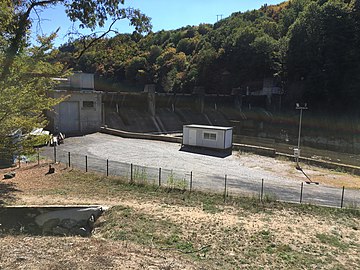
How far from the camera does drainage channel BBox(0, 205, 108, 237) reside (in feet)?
38.0

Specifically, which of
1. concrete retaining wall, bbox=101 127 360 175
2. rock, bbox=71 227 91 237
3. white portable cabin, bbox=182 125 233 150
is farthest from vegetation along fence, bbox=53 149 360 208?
white portable cabin, bbox=182 125 233 150

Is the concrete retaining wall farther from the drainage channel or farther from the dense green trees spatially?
the drainage channel

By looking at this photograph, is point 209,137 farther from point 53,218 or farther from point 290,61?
point 290,61

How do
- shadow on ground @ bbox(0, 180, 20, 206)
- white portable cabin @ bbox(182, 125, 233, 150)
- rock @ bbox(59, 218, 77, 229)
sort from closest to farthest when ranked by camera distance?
rock @ bbox(59, 218, 77, 229) → shadow on ground @ bbox(0, 180, 20, 206) → white portable cabin @ bbox(182, 125, 233, 150)

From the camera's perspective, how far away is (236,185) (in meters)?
18.0

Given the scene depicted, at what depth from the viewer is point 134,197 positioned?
14531 mm

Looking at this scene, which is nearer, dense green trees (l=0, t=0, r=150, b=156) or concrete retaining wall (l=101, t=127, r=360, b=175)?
dense green trees (l=0, t=0, r=150, b=156)

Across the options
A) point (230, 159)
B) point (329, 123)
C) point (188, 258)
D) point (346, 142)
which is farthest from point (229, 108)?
point (188, 258)

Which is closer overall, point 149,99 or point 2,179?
point 2,179

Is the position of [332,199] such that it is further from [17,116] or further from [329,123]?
[329,123]

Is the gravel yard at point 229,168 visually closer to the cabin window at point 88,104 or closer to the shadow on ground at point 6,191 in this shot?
the cabin window at point 88,104

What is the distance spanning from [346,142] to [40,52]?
4383cm

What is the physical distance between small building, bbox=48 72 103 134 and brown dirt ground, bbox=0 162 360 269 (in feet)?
61.2

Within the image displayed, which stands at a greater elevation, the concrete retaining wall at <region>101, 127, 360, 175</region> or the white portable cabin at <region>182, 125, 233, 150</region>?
the white portable cabin at <region>182, 125, 233, 150</region>
